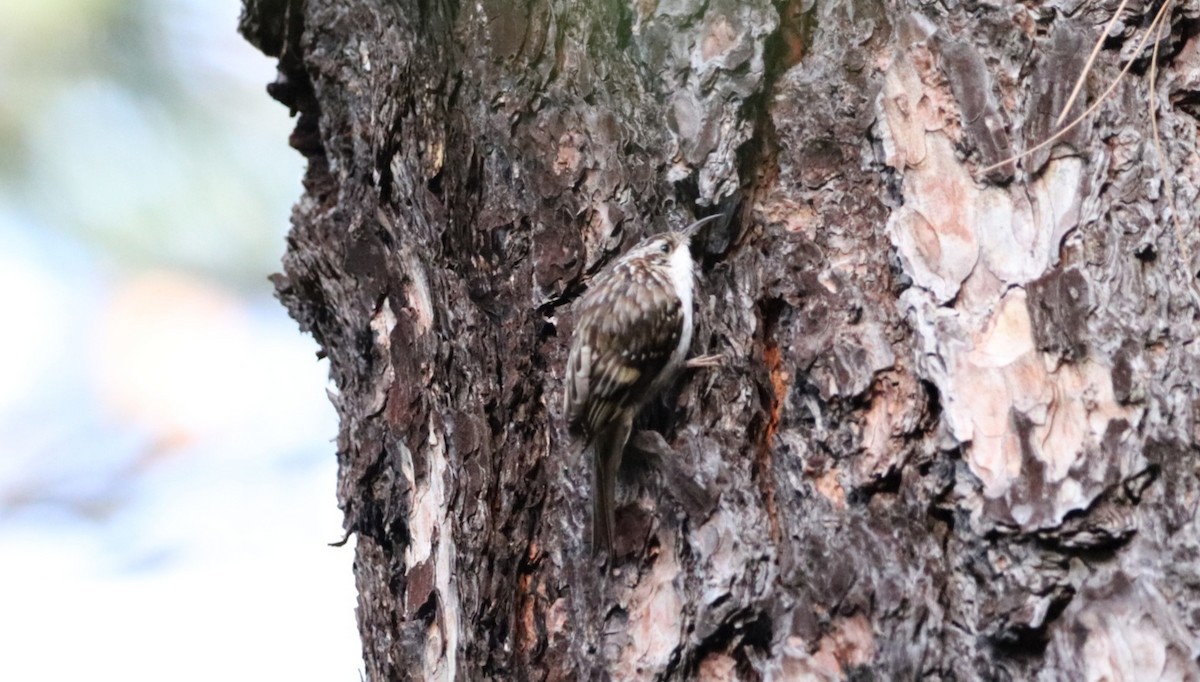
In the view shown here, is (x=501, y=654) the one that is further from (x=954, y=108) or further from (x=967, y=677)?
(x=954, y=108)

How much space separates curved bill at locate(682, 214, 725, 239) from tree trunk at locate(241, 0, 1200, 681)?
0.07 ft

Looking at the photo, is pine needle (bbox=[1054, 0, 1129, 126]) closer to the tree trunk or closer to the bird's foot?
the tree trunk

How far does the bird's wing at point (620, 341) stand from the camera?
1.99 m

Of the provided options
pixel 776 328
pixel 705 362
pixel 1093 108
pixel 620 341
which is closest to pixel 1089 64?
pixel 1093 108

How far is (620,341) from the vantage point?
7.20ft

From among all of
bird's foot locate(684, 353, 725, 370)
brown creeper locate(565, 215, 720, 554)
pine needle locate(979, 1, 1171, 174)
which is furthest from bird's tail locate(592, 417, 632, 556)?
pine needle locate(979, 1, 1171, 174)

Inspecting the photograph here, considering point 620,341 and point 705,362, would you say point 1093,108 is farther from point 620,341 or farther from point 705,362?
point 620,341

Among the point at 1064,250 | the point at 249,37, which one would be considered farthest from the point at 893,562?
the point at 249,37

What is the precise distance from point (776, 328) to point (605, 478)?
0.44 metres

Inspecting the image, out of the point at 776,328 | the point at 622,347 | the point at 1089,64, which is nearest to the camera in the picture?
the point at 1089,64

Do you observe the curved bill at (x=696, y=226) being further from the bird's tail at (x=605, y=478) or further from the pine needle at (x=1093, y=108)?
the pine needle at (x=1093, y=108)

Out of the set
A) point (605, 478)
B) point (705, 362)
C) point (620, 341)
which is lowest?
point (605, 478)

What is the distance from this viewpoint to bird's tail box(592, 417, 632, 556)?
6.15 ft

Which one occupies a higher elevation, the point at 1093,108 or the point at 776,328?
the point at 1093,108
